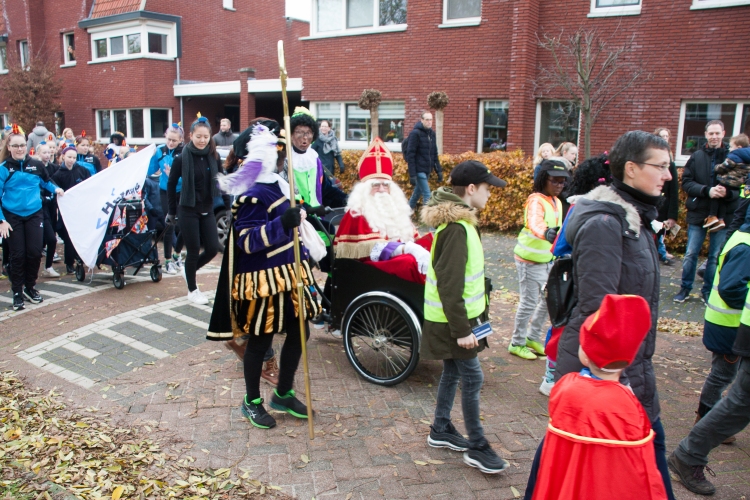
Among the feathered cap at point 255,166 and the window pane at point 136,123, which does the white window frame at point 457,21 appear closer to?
the feathered cap at point 255,166

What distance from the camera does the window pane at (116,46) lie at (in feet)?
76.9

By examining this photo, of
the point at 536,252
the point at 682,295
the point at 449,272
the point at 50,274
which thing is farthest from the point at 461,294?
the point at 50,274

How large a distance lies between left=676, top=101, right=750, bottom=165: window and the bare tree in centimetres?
118

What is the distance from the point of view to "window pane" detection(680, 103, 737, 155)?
39.3 feet

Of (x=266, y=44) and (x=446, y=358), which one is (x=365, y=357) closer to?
(x=446, y=358)

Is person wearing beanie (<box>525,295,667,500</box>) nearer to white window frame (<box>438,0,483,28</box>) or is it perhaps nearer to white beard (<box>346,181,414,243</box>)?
white beard (<box>346,181,414,243</box>)

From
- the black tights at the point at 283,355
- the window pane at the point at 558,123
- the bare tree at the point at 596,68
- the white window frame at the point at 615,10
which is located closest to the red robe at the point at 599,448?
the black tights at the point at 283,355

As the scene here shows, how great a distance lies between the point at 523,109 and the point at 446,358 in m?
11.4

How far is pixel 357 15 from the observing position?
16.3 m

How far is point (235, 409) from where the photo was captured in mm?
4348

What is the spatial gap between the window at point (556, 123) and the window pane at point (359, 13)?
17.7 ft

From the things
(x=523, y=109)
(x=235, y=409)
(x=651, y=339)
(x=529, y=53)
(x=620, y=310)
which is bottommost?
(x=235, y=409)

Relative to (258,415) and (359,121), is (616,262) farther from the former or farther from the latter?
(359,121)

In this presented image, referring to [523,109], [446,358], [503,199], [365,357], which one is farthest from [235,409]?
[523,109]
